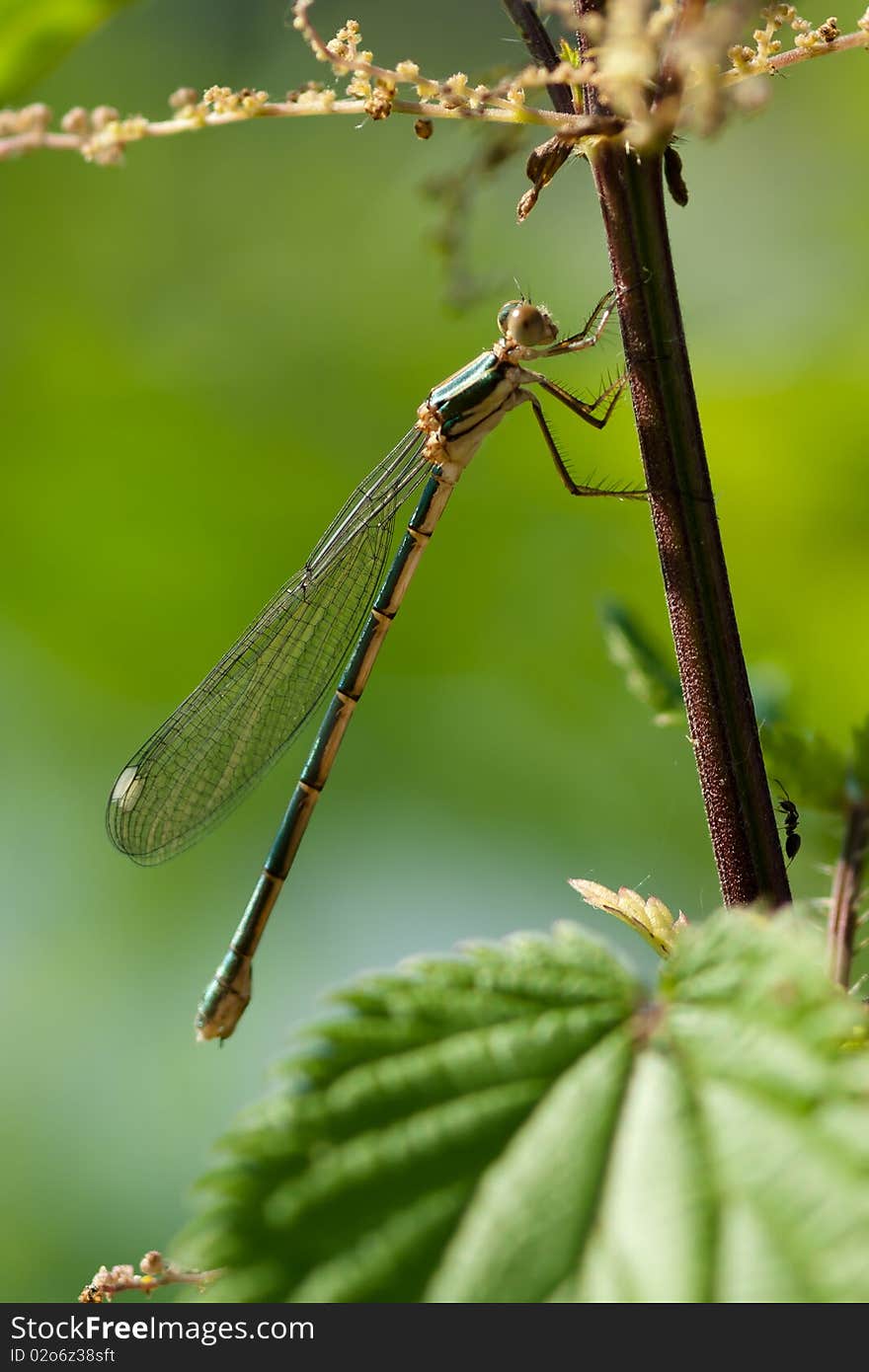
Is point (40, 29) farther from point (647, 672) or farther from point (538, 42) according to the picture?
point (647, 672)

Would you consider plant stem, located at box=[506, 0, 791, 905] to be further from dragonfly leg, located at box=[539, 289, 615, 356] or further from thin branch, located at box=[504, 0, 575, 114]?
dragonfly leg, located at box=[539, 289, 615, 356]

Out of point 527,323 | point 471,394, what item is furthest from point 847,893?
point 471,394

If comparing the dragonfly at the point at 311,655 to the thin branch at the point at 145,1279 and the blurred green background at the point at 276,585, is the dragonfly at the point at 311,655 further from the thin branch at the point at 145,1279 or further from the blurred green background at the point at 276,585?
the thin branch at the point at 145,1279

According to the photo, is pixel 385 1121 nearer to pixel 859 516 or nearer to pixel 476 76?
pixel 476 76

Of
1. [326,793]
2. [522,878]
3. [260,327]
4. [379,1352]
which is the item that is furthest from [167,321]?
[379,1352]

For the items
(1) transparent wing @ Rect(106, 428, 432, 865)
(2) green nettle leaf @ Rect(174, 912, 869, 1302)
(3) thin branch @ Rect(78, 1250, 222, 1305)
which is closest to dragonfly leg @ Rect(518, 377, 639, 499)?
(1) transparent wing @ Rect(106, 428, 432, 865)

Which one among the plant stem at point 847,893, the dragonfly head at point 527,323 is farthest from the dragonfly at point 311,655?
the plant stem at point 847,893
